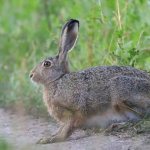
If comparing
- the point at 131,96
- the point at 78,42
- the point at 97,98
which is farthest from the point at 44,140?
the point at 78,42

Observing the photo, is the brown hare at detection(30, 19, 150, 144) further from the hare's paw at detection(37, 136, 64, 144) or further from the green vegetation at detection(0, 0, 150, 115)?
the green vegetation at detection(0, 0, 150, 115)

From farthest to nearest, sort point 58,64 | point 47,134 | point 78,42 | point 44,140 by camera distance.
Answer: point 78,42, point 58,64, point 47,134, point 44,140

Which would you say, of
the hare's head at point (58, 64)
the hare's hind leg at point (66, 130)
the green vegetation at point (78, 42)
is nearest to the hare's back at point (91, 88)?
the hare's hind leg at point (66, 130)

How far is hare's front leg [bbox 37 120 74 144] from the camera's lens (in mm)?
7055

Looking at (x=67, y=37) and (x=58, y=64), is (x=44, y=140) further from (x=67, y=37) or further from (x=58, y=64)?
(x=67, y=37)

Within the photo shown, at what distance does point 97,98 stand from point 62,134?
47cm

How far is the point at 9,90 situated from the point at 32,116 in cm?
125

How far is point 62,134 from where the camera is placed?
7102 mm

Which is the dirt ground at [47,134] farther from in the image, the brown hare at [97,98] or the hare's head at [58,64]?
the hare's head at [58,64]

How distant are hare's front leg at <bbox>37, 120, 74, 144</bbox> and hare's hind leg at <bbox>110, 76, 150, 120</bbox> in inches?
18.1

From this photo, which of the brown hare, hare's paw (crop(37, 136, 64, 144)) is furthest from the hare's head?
hare's paw (crop(37, 136, 64, 144))

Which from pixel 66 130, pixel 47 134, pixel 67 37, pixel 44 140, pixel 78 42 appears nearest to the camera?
pixel 44 140

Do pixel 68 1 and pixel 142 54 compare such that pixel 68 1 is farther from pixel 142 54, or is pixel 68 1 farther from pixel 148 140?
pixel 148 140

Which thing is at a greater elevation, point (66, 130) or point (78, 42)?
point (78, 42)
